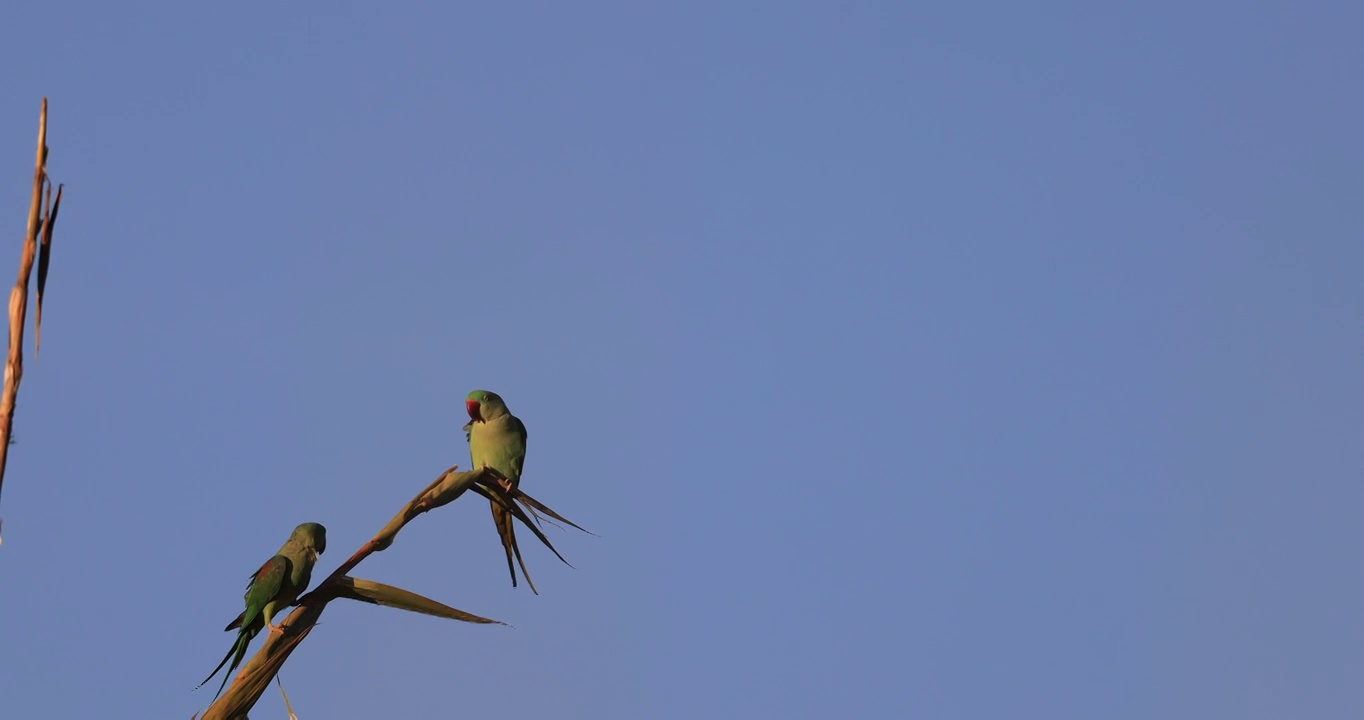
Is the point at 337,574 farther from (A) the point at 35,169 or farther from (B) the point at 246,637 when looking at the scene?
(A) the point at 35,169

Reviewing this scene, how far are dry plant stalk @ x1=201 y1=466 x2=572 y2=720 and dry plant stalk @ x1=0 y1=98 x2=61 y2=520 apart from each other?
6.85ft

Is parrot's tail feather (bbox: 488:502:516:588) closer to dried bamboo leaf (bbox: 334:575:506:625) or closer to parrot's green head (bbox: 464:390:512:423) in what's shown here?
dried bamboo leaf (bbox: 334:575:506:625)

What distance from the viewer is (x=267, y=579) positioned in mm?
5371

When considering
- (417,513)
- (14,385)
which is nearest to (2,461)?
(14,385)

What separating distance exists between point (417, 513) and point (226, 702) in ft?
3.01

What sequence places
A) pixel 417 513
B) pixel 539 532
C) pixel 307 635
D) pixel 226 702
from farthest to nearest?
pixel 539 532 < pixel 417 513 < pixel 307 635 < pixel 226 702

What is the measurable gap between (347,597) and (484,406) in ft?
12.9

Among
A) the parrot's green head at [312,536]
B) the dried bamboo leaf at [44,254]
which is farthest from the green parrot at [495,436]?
the dried bamboo leaf at [44,254]

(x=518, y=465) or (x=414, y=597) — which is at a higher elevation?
(x=518, y=465)

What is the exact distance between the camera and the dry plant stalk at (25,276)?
58.4 inches

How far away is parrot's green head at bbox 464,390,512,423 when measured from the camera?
303 inches

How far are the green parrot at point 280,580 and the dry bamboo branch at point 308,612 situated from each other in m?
1.30

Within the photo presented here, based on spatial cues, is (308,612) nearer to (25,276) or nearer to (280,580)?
(280,580)

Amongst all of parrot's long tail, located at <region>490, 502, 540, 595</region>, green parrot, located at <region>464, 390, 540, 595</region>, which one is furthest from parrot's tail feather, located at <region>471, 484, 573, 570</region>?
green parrot, located at <region>464, 390, 540, 595</region>
